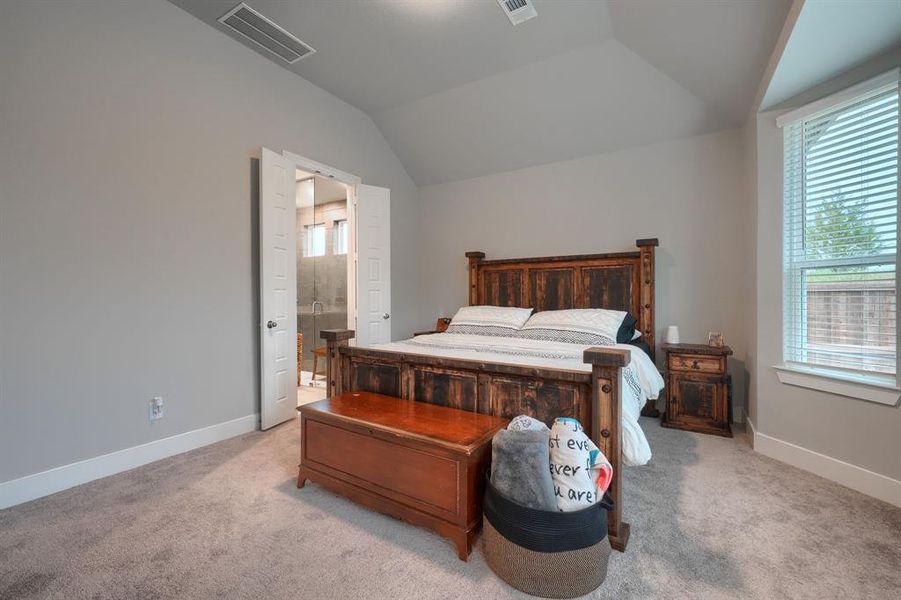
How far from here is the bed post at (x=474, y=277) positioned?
453 centimetres

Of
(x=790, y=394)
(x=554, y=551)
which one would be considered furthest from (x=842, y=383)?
(x=554, y=551)

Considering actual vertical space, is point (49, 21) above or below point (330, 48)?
below

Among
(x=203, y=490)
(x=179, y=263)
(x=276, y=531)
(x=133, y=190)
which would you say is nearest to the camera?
(x=276, y=531)

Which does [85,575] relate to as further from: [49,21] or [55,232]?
[49,21]

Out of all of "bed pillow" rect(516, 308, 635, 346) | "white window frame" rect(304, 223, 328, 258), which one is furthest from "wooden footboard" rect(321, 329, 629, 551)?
"white window frame" rect(304, 223, 328, 258)

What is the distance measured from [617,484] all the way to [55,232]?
3.19 metres

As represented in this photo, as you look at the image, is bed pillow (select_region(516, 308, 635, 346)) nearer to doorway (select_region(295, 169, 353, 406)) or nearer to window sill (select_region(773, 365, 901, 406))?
window sill (select_region(773, 365, 901, 406))

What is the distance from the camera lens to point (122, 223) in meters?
2.46

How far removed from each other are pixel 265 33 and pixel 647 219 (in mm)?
3616

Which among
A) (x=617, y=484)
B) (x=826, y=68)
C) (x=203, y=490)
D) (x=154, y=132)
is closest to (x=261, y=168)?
(x=154, y=132)

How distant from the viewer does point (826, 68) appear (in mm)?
2240

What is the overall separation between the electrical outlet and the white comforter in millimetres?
1549

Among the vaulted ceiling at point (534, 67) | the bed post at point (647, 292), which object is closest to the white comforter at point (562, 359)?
the bed post at point (647, 292)

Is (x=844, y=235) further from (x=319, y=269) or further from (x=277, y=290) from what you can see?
(x=319, y=269)
